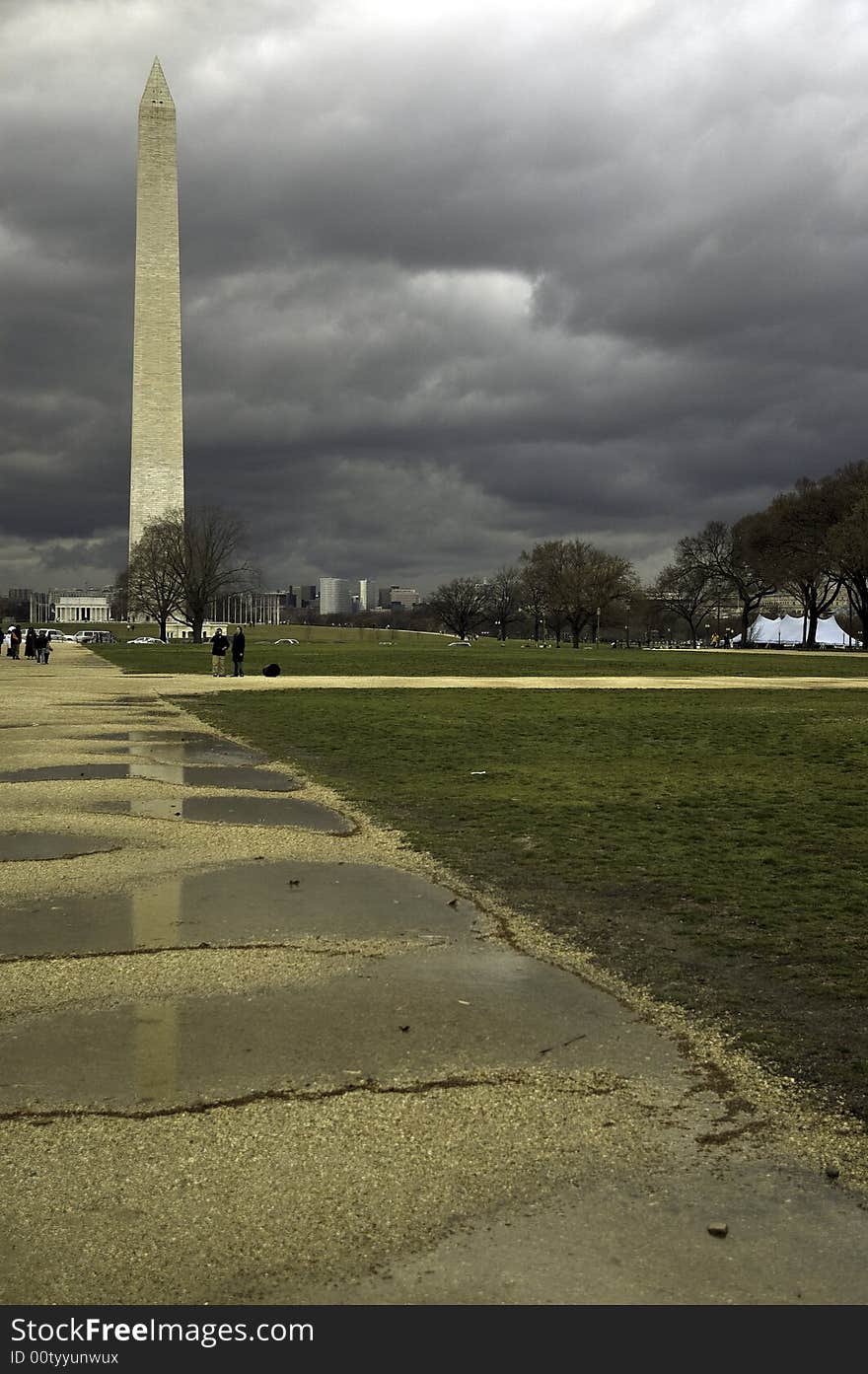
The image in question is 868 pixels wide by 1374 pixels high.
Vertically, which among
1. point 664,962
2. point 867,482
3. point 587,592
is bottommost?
point 664,962

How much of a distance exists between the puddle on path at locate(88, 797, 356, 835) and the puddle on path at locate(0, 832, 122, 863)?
1.16m

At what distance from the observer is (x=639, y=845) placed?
9.43 m

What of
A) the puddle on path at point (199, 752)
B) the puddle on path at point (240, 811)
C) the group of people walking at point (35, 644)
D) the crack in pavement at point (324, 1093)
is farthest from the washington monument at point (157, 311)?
the crack in pavement at point (324, 1093)

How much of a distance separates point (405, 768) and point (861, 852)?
6597 mm

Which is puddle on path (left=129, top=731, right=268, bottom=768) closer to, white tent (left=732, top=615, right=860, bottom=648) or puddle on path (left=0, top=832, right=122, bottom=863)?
puddle on path (left=0, top=832, right=122, bottom=863)

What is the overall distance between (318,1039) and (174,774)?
31.0ft

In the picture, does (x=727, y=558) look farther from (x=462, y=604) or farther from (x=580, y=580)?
(x=462, y=604)

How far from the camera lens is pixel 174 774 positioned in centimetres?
1398

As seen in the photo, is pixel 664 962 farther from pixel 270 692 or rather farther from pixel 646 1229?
pixel 270 692

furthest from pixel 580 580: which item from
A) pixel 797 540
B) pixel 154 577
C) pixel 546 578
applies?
pixel 154 577

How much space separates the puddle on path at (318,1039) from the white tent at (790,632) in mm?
113547

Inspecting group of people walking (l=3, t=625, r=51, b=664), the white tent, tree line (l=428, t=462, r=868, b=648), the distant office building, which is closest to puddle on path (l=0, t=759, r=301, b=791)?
group of people walking (l=3, t=625, r=51, b=664)

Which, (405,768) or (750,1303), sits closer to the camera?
(750,1303)

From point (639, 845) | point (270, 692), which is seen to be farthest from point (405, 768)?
point (270, 692)
